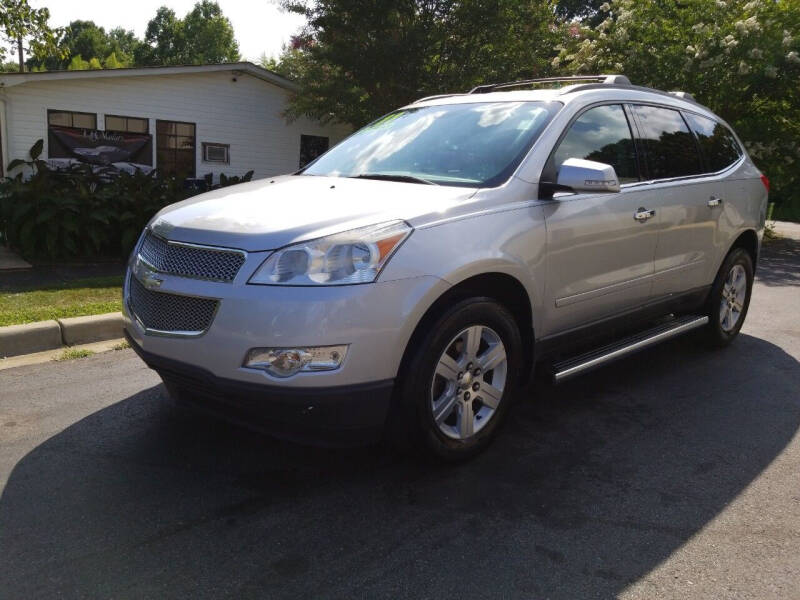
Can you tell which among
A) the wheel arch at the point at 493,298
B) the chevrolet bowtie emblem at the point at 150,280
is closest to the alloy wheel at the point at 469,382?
the wheel arch at the point at 493,298

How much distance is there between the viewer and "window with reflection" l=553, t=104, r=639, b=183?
3.94 meters

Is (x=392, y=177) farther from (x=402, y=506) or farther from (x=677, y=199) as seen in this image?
(x=677, y=199)

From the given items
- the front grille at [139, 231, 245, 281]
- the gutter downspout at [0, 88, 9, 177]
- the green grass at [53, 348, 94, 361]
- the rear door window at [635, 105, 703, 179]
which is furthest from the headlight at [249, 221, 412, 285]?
the gutter downspout at [0, 88, 9, 177]

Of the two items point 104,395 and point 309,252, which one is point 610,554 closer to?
point 309,252

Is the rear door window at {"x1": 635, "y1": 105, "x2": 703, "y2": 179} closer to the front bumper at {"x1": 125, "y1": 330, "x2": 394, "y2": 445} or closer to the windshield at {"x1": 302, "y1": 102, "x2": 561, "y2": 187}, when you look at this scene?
the windshield at {"x1": 302, "y1": 102, "x2": 561, "y2": 187}

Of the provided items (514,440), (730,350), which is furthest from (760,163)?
(514,440)

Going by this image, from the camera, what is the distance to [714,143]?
5.39 meters

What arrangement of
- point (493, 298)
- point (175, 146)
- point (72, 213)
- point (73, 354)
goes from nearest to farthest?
point (493, 298)
point (73, 354)
point (72, 213)
point (175, 146)

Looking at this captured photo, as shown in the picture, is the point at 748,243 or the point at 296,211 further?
the point at 748,243

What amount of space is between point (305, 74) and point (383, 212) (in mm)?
14426

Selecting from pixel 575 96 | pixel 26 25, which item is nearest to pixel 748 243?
pixel 575 96

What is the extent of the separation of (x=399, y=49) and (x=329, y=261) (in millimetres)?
13821

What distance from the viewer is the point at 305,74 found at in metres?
16.5

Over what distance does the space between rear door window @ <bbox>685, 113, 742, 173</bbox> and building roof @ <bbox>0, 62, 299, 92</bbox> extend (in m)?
12.2
